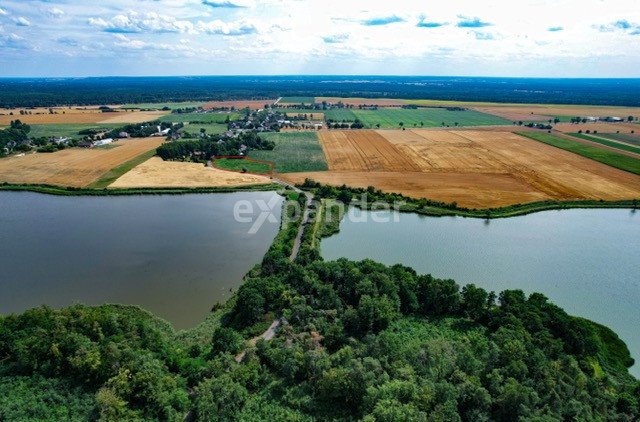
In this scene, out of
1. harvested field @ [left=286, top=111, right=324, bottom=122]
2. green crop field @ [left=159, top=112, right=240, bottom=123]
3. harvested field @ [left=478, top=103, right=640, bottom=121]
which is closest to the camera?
green crop field @ [left=159, top=112, right=240, bottom=123]

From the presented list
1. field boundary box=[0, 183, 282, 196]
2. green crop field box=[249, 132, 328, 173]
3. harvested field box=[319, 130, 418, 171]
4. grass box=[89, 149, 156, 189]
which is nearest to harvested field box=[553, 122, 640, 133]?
harvested field box=[319, 130, 418, 171]

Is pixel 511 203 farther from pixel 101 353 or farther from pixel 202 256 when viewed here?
pixel 101 353

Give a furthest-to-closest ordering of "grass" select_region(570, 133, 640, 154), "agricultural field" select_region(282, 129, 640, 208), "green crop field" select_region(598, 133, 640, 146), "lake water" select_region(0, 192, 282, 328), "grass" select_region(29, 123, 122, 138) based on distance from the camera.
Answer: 1. "grass" select_region(29, 123, 122, 138)
2. "green crop field" select_region(598, 133, 640, 146)
3. "grass" select_region(570, 133, 640, 154)
4. "agricultural field" select_region(282, 129, 640, 208)
5. "lake water" select_region(0, 192, 282, 328)

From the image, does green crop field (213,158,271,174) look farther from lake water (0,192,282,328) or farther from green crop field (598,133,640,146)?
green crop field (598,133,640,146)

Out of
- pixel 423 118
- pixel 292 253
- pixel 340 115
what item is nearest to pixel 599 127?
pixel 423 118

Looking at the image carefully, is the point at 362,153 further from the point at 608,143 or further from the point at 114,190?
the point at 608,143

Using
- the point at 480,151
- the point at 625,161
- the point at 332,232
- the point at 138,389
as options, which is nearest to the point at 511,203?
the point at 332,232

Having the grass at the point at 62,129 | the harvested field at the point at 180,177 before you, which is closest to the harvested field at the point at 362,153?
the harvested field at the point at 180,177
